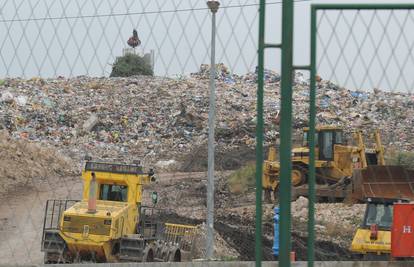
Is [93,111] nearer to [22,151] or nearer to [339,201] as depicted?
[22,151]

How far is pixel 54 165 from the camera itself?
30453 mm

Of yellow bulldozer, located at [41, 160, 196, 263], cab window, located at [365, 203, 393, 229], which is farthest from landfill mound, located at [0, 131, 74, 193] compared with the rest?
cab window, located at [365, 203, 393, 229]

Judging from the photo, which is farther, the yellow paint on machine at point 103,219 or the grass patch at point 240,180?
the grass patch at point 240,180

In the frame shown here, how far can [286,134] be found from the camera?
167 inches

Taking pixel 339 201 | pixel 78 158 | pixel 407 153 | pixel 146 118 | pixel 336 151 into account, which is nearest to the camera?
pixel 407 153

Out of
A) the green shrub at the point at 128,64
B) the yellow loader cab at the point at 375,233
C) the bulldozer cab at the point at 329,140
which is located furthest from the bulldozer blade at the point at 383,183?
the green shrub at the point at 128,64

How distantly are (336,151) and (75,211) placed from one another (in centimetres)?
1261

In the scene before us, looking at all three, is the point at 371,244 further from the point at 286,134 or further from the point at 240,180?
the point at 240,180

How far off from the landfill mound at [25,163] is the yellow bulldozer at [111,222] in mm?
12678

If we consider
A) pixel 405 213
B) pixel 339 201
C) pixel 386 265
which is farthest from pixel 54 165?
pixel 386 265

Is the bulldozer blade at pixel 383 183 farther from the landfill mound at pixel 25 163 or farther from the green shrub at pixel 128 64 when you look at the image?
the landfill mound at pixel 25 163

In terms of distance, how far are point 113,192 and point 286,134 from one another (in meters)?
11.1

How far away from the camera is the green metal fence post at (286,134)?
4172 millimetres

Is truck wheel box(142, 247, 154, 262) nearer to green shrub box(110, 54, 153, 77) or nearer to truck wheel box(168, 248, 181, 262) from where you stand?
truck wheel box(168, 248, 181, 262)
